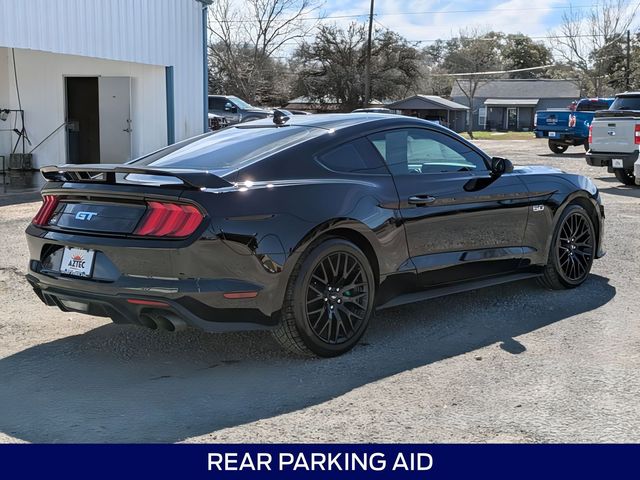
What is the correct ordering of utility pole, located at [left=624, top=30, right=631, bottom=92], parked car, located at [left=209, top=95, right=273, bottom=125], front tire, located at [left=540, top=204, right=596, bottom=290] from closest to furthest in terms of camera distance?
front tire, located at [left=540, top=204, right=596, bottom=290] → parked car, located at [left=209, top=95, right=273, bottom=125] → utility pole, located at [left=624, top=30, right=631, bottom=92]

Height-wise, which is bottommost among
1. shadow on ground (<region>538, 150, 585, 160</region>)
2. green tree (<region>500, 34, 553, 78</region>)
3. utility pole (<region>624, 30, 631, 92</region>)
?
shadow on ground (<region>538, 150, 585, 160</region>)

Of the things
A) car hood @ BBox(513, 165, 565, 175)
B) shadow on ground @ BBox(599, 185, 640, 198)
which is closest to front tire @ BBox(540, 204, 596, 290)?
car hood @ BBox(513, 165, 565, 175)

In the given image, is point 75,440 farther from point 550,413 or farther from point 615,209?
point 615,209

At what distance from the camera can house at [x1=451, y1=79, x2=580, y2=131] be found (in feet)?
220

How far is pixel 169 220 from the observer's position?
14.3 feet

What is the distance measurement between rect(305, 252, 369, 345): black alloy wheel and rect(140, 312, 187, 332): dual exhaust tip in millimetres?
795

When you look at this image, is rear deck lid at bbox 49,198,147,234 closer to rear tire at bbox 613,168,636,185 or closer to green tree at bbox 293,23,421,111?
rear tire at bbox 613,168,636,185

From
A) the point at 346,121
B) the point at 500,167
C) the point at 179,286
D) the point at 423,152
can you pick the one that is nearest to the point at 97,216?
the point at 179,286

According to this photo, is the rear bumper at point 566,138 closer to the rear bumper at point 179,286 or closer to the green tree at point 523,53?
the rear bumper at point 179,286

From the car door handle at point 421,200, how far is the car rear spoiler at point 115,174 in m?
1.45

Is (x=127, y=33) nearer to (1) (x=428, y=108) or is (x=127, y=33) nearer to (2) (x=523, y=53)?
(1) (x=428, y=108)

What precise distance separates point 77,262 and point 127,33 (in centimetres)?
1263

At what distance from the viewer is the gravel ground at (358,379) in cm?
385
